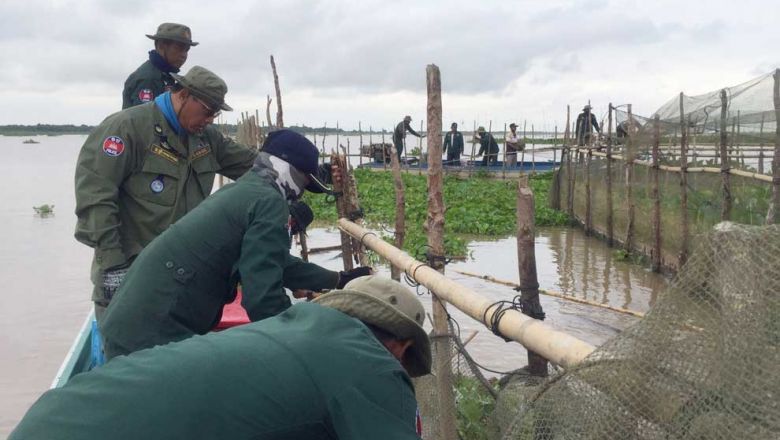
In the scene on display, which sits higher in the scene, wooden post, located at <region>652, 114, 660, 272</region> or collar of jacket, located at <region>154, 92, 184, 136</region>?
collar of jacket, located at <region>154, 92, 184, 136</region>

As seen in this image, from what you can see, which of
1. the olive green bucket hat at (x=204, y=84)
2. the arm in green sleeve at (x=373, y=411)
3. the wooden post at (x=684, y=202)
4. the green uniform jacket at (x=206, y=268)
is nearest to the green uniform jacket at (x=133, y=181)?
the olive green bucket hat at (x=204, y=84)

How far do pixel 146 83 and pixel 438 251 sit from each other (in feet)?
6.65

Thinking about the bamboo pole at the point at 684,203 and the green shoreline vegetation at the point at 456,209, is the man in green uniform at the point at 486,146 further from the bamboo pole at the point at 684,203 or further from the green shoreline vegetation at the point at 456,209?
the bamboo pole at the point at 684,203

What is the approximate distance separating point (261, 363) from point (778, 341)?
48.7 inches

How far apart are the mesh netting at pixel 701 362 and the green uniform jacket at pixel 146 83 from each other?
10.8 ft

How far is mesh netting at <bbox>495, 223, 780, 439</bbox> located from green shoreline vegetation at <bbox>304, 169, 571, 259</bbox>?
29.6ft

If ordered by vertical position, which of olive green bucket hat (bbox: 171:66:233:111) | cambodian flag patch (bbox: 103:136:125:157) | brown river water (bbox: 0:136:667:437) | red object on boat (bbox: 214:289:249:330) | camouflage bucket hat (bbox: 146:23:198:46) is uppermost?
camouflage bucket hat (bbox: 146:23:198:46)

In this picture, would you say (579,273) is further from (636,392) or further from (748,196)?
(636,392)

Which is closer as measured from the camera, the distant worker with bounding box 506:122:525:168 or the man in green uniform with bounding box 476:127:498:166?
the distant worker with bounding box 506:122:525:168

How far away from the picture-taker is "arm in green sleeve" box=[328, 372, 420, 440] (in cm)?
175

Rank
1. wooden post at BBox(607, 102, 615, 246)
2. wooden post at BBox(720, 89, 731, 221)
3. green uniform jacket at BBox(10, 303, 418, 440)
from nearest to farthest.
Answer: green uniform jacket at BBox(10, 303, 418, 440) < wooden post at BBox(720, 89, 731, 221) < wooden post at BBox(607, 102, 615, 246)

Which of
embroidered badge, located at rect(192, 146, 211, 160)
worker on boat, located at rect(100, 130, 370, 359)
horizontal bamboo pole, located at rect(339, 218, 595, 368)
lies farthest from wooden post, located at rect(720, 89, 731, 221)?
worker on boat, located at rect(100, 130, 370, 359)

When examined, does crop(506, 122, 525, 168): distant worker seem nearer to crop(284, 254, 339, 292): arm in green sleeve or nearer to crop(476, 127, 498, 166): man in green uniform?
crop(476, 127, 498, 166): man in green uniform

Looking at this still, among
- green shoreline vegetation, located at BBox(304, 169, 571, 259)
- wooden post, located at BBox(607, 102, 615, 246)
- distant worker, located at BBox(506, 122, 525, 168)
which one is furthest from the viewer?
distant worker, located at BBox(506, 122, 525, 168)
